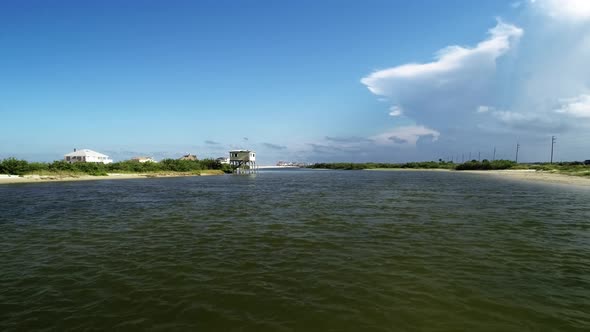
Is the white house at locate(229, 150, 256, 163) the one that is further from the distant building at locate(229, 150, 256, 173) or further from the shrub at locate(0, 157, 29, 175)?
the shrub at locate(0, 157, 29, 175)

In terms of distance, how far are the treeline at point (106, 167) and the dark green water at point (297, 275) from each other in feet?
188

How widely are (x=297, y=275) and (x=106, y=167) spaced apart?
86.0 m

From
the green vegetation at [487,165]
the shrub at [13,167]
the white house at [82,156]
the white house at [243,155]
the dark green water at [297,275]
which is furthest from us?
the green vegetation at [487,165]

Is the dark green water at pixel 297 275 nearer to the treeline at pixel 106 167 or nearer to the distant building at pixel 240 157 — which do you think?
the treeline at pixel 106 167

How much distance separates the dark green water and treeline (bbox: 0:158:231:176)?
188ft

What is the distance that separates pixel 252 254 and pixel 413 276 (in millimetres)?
5292

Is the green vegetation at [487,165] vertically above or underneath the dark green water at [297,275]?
above

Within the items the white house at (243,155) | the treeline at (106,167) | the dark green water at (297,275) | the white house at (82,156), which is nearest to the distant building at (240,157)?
the white house at (243,155)

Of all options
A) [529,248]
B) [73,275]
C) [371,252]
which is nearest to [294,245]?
[371,252]

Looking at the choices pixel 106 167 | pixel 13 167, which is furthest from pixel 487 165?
pixel 13 167

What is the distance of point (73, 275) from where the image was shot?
318 inches

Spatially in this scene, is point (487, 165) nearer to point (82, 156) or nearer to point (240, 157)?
point (240, 157)

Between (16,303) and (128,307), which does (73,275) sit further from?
(128,307)

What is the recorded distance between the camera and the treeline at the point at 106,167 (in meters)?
56.6
